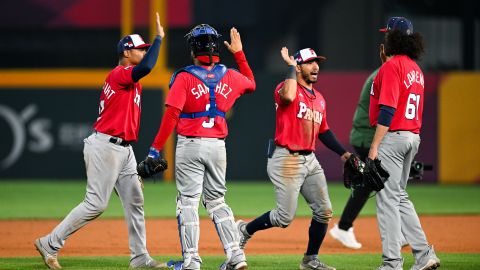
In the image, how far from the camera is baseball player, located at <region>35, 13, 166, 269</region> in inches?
328

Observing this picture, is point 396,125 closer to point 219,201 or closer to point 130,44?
point 219,201

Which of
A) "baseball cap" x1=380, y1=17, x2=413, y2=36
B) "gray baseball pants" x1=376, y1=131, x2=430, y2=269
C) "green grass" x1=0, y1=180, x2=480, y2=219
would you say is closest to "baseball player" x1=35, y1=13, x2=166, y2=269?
"gray baseball pants" x1=376, y1=131, x2=430, y2=269

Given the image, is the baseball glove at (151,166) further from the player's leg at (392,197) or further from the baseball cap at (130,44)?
the player's leg at (392,197)

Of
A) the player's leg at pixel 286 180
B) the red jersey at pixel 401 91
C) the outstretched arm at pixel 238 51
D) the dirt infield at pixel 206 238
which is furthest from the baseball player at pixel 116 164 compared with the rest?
the red jersey at pixel 401 91

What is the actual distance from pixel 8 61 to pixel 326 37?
6360mm

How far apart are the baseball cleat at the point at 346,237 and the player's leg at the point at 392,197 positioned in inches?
86.4

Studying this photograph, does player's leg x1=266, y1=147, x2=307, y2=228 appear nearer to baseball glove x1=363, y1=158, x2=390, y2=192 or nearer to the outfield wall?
baseball glove x1=363, y1=158, x2=390, y2=192

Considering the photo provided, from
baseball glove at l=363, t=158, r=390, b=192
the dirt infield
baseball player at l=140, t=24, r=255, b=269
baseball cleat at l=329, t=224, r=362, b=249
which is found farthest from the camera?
baseball cleat at l=329, t=224, r=362, b=249

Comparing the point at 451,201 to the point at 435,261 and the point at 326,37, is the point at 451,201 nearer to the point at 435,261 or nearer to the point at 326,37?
the point at 326,37

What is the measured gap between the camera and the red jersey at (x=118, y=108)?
8.38 metres

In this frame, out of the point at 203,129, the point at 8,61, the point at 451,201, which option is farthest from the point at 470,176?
the point at 203,129

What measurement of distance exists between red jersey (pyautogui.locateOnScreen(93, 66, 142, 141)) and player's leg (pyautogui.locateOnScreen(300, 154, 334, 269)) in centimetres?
161

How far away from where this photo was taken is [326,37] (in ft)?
62.0

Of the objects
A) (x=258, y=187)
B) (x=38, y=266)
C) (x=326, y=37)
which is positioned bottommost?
(x=258, y=187)
